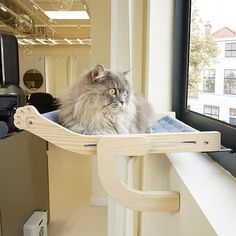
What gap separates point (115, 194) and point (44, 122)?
0.32 metres

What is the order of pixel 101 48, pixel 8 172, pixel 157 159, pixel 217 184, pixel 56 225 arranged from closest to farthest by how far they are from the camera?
pixel 217 184, pixel 157 159, pixel 8 172, pixel 56 225, pixel 101 48

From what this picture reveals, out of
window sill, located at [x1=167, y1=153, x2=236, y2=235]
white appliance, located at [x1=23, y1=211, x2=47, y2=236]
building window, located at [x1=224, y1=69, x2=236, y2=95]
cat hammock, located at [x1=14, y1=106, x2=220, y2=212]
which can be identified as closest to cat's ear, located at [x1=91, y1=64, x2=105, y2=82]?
cat hammock, located at [x1=14, y1=106, x2=220, y2=212]

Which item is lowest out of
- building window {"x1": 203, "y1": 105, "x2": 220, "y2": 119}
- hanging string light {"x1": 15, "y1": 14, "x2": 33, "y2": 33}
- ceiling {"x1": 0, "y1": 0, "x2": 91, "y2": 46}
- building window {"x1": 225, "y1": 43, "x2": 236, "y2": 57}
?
building window {"x1": 203, "y1": 105, "x2": 220, "y2": 119}

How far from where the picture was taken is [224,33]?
1.19 meters

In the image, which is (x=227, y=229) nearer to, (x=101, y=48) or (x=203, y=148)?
(x=203, y=148)

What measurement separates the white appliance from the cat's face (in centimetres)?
159

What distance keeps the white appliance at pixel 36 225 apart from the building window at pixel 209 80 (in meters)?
1.69

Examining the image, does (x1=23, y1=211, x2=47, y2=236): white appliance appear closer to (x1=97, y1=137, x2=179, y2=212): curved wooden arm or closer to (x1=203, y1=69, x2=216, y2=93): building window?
(x1=97, y1=137, x2=179, y2=212): curved wooden arm

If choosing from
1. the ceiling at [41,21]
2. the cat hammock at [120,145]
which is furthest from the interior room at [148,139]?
the ceiling at [41,21]

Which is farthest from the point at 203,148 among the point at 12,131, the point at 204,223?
the point at 12,131

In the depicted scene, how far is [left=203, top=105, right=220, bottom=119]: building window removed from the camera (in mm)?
1249

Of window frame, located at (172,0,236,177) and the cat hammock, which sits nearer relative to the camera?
the cat hammock

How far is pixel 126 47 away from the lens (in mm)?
1409

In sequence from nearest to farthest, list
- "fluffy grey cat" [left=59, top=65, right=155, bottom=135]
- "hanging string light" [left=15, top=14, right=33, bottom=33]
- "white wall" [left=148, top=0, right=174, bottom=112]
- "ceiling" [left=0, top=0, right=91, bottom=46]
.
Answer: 1. "fluffy grey cat" [left=59, top=65, right=155, bottom=135]
2. "white wall" [left=148, top=0, right=174, bottom=112]
3. "ceiling" [left=0, top=0, right=91, bottom=46]
4. "hanging string light" [left=15, top=14, right=33, bottom=33]
